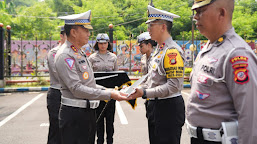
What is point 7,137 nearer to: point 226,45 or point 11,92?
point 226,45

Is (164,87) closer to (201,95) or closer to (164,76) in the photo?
(164,76)

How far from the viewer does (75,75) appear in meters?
2.79

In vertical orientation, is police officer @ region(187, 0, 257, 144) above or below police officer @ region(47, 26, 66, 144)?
above

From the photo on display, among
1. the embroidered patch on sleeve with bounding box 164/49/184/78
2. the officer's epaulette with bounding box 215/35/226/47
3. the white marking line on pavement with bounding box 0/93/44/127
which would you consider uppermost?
the officer's epaulette with bounding box 215/35/226/47

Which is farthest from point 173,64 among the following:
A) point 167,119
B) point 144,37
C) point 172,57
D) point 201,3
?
point 144,37

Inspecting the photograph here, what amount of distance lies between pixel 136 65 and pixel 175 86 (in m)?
16.8

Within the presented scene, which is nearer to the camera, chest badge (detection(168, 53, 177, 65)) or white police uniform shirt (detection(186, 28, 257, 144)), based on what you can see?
white police uniform shirt (detection(186, 28, 257, 144))

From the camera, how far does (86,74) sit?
2.92 m

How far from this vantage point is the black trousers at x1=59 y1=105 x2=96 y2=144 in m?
2.84

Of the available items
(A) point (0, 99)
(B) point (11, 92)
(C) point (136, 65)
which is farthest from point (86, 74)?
(C) point (136, 65)

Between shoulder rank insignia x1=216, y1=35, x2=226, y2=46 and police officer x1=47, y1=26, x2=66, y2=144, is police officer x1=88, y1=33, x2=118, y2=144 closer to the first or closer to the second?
police officer x1=47, y1=26, x2=66, y2=144

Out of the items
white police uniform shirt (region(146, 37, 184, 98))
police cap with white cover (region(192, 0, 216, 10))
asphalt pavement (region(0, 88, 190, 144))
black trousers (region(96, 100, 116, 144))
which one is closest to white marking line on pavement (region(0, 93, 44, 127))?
asphalt pavement (region(0, 88, 190, 144))

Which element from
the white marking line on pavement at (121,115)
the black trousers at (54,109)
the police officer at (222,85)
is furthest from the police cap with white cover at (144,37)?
the police officer at (222,85)

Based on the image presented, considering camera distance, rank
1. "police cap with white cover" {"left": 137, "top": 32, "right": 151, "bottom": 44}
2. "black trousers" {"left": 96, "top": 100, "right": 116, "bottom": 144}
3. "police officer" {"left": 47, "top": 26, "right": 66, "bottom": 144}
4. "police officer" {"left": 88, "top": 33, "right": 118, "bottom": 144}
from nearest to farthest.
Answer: "police officer" {"left": 47, "top": 26, "right": 66, "bottom": 144} < "police cap with white cover" {"left": 137, "top": 32, "right": 151, "bottom": 44} < "black trousers" {"left": 96, "top": 100, "right": 116, "bottom": 144} < "police officer" {"left": 88, "top": 33, "right": 118, "bottom": 144}
